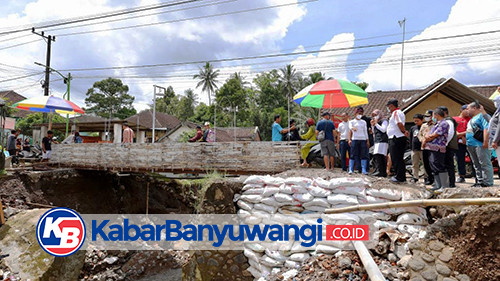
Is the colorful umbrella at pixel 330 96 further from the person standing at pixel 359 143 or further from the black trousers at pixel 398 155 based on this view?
the black trousers at pixel 398 155

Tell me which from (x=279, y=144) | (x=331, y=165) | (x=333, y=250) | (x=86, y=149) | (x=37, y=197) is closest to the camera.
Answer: (x=333, y=250)

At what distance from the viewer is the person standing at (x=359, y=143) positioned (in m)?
5.41

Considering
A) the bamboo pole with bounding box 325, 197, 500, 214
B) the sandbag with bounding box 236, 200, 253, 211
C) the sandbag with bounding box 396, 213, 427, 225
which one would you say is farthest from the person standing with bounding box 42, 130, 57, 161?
the sandbag with bounding box 396, 213, 427, 225

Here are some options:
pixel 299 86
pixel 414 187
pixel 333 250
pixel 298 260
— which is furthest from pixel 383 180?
pixel 299 86

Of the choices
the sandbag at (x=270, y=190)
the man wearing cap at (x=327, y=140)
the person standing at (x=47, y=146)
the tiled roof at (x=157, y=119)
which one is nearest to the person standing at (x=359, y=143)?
the man wearing cap at (x=327, y=140)

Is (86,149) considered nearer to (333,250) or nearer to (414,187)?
(333,250)

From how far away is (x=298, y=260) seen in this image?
428 centimetres

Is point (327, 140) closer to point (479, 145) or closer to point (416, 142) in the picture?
point (416, 142)

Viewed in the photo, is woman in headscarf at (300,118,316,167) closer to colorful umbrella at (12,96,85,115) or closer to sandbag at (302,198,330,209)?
sandbag at (302,198,330,209)

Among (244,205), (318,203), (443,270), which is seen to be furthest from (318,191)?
(443,270)

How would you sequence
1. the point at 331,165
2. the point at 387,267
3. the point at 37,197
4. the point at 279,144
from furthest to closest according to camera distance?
the point at 37,197, the point at 279,144, the point at 331,165, the point at 387,267

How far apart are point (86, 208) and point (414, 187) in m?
10.1

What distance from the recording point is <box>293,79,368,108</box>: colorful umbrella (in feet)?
19.7

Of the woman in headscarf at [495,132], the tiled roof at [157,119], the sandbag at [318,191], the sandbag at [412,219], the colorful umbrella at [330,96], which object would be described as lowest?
the sandbag at [412,219]
